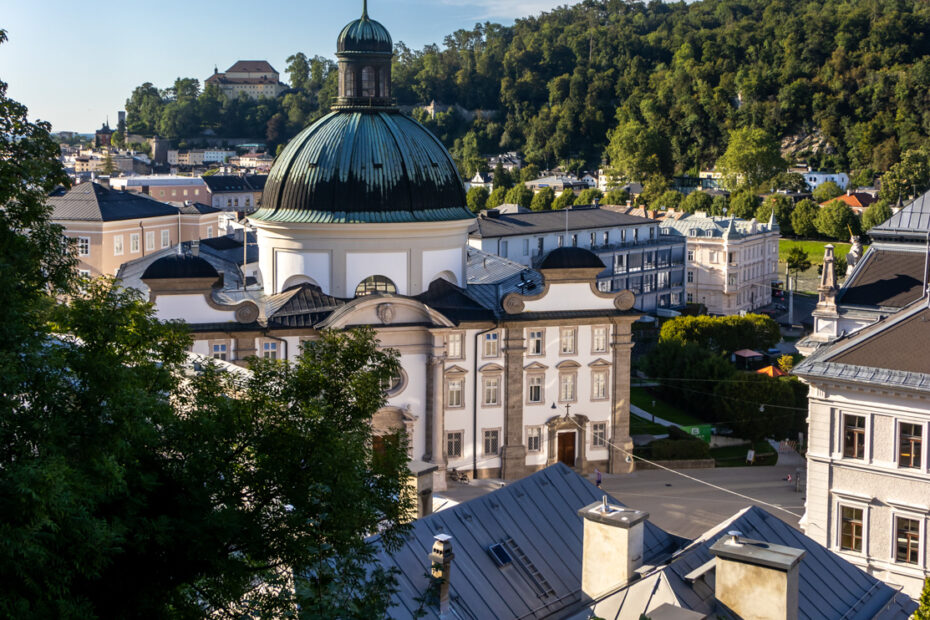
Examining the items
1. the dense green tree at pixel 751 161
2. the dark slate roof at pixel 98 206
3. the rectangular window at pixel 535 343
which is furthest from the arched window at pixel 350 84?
the dense green tree at pixel 751 161

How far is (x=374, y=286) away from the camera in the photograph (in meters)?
48.4

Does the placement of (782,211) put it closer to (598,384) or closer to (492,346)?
(598,384)

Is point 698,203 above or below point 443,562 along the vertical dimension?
above

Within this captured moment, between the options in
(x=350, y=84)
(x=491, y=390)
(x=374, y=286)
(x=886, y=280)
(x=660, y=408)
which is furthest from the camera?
(x=660, y=408)

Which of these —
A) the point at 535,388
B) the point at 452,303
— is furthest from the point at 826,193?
the point at 452,303

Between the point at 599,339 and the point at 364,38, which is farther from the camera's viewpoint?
the point at 364,38

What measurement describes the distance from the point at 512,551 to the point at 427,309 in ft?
74.0

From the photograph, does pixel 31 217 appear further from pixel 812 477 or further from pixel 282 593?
pixel 812 477

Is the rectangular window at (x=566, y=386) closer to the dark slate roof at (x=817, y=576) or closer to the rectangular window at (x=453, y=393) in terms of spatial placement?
the rectangular window at (x=453, y=393)

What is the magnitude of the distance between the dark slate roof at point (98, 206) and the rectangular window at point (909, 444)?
57359 mm

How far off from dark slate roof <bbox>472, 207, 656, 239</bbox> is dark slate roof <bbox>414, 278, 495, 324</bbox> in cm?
3494

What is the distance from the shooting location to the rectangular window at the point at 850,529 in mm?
32781

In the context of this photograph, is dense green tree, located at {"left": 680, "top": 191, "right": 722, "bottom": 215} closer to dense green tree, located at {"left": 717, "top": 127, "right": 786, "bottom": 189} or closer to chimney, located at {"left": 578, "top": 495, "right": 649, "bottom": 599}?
dense green tree, located at {"left": 717, "top": 127, "right": 786, "bottom": 189}

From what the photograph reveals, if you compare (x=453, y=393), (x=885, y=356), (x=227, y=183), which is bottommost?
(x=453, y=393)
